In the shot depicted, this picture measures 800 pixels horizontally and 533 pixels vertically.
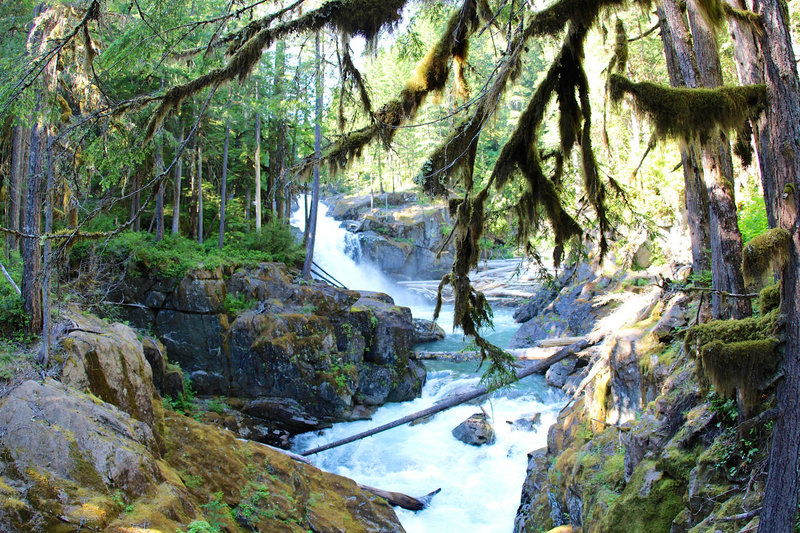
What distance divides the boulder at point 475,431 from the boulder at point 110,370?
735 cm

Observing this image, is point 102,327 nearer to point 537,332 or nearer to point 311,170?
point 311,170

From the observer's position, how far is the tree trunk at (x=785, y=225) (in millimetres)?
3580

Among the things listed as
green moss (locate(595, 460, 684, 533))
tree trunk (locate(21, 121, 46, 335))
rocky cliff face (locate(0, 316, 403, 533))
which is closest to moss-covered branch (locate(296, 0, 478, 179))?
rocky cliff face (locate(0, 316, 403, 533))

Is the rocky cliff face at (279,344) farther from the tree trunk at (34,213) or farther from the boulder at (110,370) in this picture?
the boulder at (110,370)

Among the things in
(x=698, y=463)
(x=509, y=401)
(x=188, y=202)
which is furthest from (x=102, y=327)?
(x=188, y=202)

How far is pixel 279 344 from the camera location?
13.5 metres

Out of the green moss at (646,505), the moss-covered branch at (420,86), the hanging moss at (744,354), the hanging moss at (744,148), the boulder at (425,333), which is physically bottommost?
the boulder at (425,333)

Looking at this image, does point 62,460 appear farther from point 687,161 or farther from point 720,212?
point 687,161

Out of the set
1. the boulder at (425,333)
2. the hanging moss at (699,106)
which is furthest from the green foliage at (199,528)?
the boulder at (425,333)

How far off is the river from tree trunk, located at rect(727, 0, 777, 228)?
746 centimetres

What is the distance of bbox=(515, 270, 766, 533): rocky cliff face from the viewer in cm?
458

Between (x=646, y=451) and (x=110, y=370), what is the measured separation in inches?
262

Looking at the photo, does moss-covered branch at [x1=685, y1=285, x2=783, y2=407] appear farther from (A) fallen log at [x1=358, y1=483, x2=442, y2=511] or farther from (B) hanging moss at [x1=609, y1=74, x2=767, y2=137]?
(A) fallen log at [x1=358, y1=483, x2=442, y2=511]

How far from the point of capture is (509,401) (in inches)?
515
